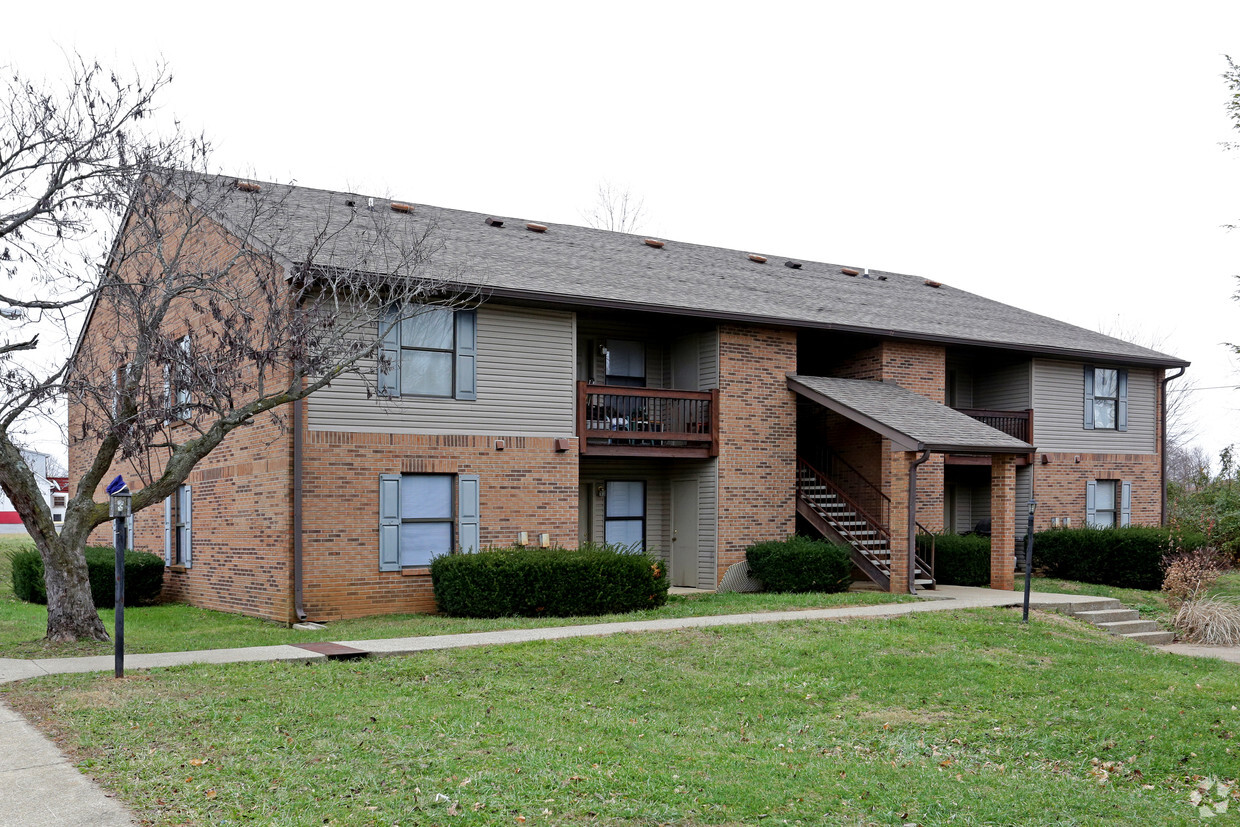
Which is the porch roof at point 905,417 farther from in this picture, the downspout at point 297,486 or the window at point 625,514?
the downspout at point 297,486

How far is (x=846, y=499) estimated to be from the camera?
2073 cm

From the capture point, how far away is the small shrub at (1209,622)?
1565 centimetres

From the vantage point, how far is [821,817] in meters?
6.72

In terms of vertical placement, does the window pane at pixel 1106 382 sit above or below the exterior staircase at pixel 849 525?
above

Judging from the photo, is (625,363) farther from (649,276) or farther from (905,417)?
(905,417)

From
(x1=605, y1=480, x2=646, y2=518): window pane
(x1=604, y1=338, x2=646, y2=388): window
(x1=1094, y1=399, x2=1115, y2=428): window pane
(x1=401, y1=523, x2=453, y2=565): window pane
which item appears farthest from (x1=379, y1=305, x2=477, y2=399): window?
(x1=1094, y1=399, x2=1115, y2=428): window pane

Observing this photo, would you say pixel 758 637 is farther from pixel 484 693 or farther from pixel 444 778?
pixel 444 778

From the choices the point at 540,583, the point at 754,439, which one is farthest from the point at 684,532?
the point at 540,583

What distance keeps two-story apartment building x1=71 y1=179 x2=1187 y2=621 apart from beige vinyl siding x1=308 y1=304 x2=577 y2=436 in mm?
36

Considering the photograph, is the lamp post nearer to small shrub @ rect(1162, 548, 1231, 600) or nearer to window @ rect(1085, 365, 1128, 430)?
small shrub @ rect(1162, 548, 1231, 600)

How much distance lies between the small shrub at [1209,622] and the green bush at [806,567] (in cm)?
526

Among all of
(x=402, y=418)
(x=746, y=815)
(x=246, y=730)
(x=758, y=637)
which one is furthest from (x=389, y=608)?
(x=746, y=815)

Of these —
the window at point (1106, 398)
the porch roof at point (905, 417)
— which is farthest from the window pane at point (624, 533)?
the window at point (1106, 398)

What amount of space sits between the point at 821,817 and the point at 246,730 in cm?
448
